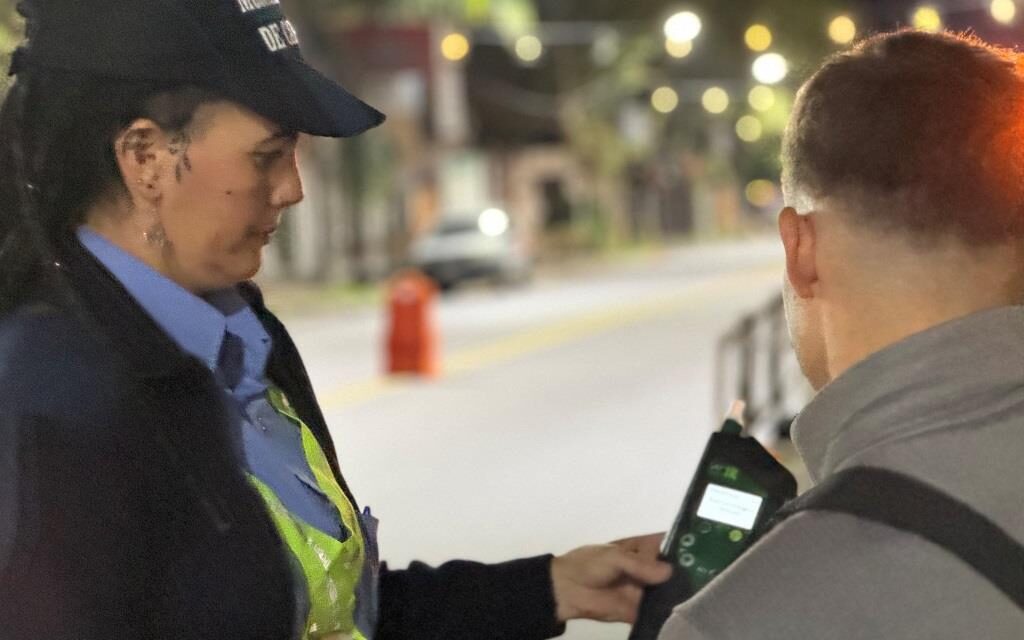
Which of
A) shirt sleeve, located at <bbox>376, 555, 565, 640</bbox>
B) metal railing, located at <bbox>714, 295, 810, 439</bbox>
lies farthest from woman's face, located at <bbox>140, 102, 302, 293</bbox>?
metal railing, located at <bbox>714, 295, 810, 439</bbox>

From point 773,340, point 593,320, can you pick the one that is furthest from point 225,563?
point 593,320

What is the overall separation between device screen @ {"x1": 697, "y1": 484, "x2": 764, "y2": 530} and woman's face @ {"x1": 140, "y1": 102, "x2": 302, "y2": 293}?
63 centimetres

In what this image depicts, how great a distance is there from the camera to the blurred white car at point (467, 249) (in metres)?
31.3

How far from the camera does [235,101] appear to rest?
179 cm

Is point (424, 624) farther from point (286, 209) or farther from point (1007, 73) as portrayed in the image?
point (1007, 73)

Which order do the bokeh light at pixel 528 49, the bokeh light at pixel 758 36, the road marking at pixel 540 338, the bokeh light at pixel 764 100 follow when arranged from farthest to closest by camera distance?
the bokeh light at pixel 528 49 → the bokeh light at pixel 758 36 → the road marking at pixel 540 338 → the bokeh light at pixel 764 100

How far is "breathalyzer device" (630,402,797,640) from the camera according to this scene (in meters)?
1.94

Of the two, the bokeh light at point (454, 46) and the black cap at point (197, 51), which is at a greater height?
the bokeh light at point (454, 46)

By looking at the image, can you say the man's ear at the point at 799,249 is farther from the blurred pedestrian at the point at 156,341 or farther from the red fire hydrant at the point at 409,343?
the red fire hydrant at the point at 409,343

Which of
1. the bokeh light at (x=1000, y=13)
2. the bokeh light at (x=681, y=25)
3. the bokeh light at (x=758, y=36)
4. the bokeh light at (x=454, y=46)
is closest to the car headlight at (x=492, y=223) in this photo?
the bokeh light at (x=758, y=36)

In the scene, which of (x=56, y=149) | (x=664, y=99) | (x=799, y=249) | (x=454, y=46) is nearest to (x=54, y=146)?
(x=56, y=149)

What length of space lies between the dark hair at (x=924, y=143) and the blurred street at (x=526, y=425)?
0.25 metres

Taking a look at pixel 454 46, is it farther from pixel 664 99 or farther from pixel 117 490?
pixel 117 490

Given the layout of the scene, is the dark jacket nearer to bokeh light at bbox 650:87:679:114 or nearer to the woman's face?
the woman's face
